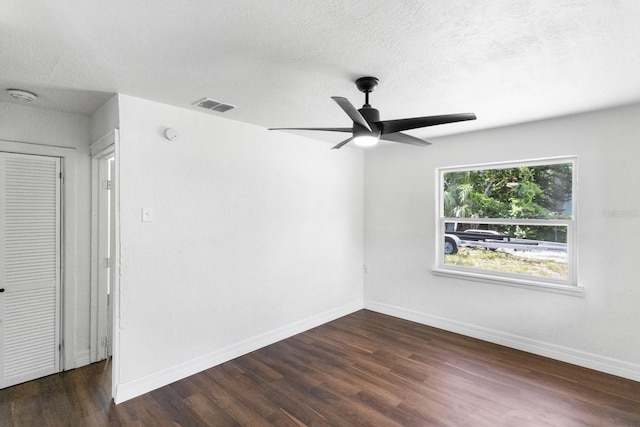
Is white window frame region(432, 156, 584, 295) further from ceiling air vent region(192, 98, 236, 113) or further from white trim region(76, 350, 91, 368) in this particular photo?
white trim region(76, 350, 91, 368)

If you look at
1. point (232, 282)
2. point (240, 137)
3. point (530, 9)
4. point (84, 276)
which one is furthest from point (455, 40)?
point (84, 276)

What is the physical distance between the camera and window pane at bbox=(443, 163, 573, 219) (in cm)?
336

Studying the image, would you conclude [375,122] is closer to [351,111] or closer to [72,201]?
[351,111]

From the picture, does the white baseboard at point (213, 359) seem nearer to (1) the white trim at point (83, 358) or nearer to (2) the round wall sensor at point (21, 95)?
(1) the white trim at point (83, 358)

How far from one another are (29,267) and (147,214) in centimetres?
122

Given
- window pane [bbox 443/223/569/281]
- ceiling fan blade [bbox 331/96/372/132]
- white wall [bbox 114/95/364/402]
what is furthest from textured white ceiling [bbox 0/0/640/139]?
window pane [bbox 443/223/569/281]

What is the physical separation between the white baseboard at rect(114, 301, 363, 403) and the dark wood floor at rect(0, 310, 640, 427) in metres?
0.07

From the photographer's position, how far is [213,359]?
3.15 m

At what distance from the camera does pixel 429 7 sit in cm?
150

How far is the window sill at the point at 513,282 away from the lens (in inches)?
125

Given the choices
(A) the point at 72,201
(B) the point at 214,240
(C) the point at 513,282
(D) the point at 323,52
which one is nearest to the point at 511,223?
(C) the point at 513,282

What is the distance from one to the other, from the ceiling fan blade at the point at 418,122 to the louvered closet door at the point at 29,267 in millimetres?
2980

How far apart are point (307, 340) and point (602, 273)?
2999 mm

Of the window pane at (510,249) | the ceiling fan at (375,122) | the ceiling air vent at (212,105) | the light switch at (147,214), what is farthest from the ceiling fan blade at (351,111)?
the window pane at (510,249)
